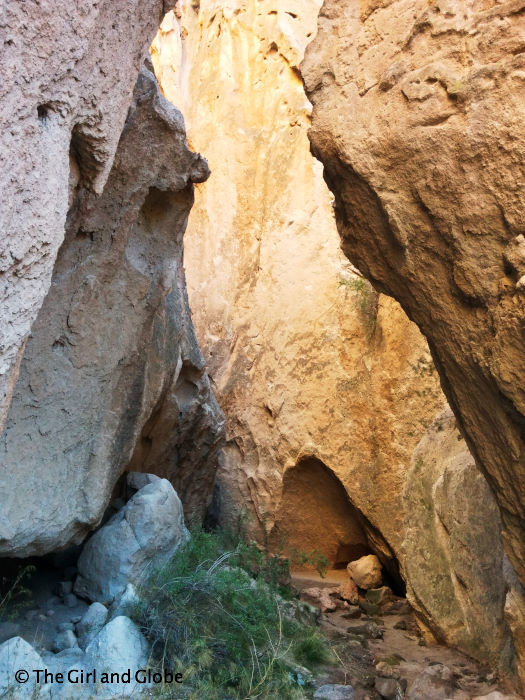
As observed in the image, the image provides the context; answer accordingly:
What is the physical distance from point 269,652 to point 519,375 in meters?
2.13

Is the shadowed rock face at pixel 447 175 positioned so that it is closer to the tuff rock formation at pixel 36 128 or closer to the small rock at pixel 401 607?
the tuff rock formation at pixel 36 128

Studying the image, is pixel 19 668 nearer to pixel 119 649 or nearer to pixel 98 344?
pixel 119 649

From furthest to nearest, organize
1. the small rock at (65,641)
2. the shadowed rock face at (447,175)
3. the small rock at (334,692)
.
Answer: the small rock at (334,692) → the small rock at (65,641) → the shadowed rock face at (447,175)

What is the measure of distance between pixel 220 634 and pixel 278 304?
207 inches

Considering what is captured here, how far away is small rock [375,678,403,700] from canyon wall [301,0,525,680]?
Result: 1.20 meters

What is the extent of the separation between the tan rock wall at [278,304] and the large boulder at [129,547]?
3.10m

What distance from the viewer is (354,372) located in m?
7.96

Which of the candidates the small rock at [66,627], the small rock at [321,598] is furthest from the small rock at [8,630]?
the small rock at [321,598]

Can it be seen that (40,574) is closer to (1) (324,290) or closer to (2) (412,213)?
(2) (412,213)

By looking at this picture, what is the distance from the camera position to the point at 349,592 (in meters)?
7.30

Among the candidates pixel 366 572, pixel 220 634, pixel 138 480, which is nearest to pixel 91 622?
pixel 220 634

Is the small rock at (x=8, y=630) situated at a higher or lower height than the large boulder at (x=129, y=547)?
lower

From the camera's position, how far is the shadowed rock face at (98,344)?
4.18 meters
